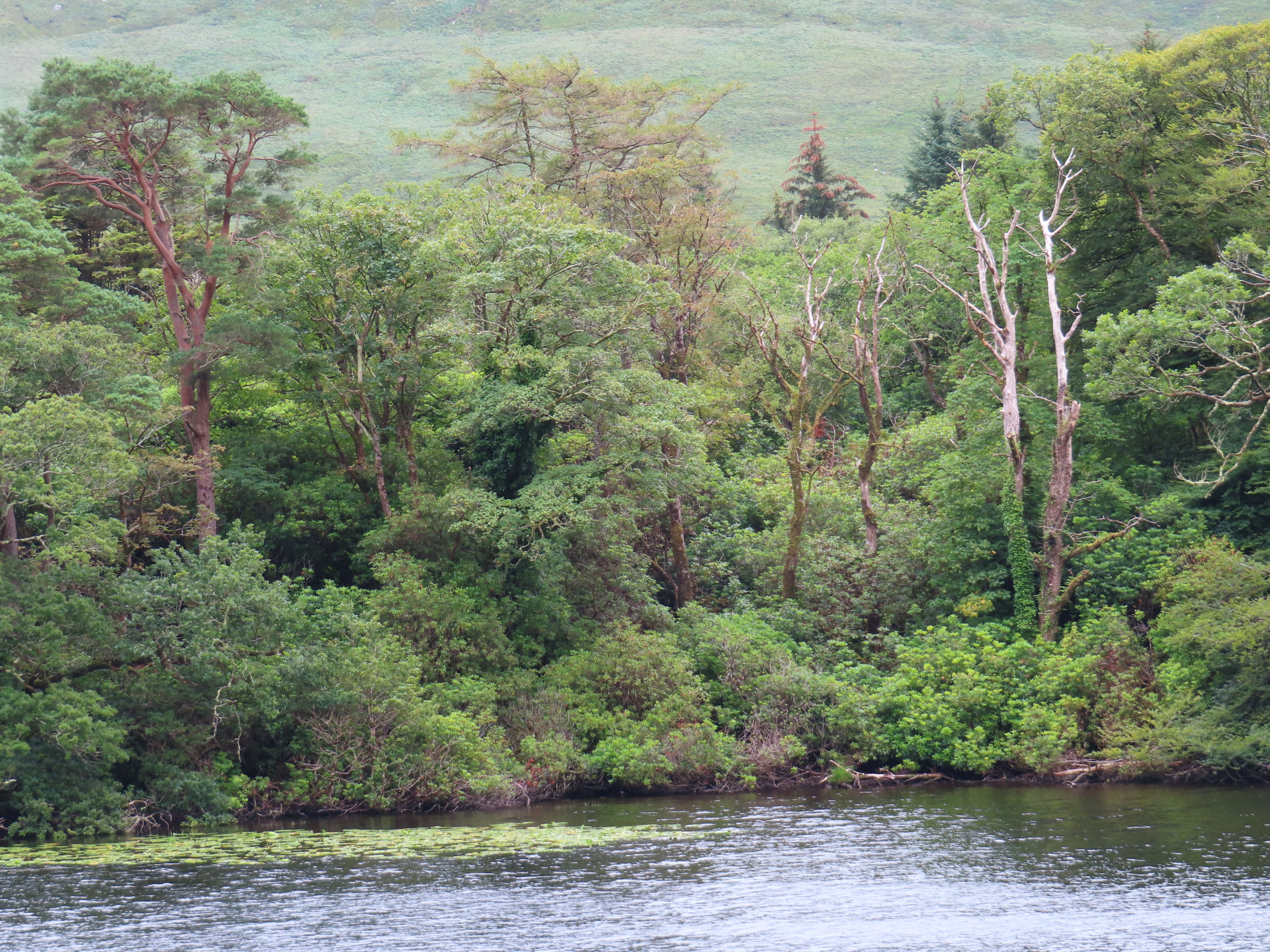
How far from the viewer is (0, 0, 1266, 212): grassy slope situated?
5586 inches

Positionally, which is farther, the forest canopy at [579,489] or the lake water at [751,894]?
the forest canopy at [579,489]

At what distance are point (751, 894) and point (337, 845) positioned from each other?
27.6 feet

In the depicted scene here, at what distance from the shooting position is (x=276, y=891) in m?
18.5

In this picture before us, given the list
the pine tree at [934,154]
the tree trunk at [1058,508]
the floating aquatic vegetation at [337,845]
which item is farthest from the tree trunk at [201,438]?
the pine tree at [934,154]

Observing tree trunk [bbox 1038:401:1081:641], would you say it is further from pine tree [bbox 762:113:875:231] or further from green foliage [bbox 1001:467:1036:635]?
pine tree [bbox 762:113:875:231]

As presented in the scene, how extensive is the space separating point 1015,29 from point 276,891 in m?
183

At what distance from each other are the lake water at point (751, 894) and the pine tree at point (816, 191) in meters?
61.8

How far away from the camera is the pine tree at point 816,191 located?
8094cm

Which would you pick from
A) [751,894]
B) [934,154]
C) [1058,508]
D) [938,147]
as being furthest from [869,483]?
[938,147]

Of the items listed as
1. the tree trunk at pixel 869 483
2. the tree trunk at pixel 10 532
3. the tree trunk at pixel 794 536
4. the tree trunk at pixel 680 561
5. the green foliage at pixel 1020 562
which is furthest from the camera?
the tree trunk at pixel 680 561

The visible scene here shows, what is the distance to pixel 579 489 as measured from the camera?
3250cm

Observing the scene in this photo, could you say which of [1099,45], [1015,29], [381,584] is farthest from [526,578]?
[1015,29]

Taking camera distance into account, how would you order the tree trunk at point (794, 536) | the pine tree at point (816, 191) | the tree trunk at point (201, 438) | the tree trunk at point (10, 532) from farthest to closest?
the pine tree at point (816, 191) < the tree trunk at point (794, 536) < the tree trunk at point (201, 438) < the tree trunk at point (10, 532)

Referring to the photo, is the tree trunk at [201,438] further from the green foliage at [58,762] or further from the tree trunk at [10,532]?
the green foliage at [58,762]
